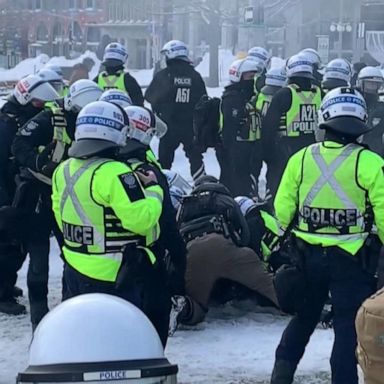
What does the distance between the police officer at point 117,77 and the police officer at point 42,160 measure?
4.66m

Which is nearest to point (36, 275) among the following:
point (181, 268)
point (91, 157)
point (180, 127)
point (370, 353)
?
point (181, 268)

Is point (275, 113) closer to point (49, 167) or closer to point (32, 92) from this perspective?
point (32, 92)

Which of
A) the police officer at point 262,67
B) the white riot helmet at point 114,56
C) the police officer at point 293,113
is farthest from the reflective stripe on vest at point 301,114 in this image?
the white riot helmet at point 114,56

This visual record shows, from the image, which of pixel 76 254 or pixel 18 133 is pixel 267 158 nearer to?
pixel 18 133

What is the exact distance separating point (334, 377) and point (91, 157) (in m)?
1.80

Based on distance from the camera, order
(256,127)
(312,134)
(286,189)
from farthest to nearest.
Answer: (256,127) → (312,134) → (286,189)

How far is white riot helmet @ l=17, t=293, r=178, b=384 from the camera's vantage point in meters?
3.80

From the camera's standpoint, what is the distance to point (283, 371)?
638cm

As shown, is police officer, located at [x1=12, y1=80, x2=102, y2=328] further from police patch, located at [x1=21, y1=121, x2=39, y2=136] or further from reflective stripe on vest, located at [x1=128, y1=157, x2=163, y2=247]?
reflective stripe on vest, located at [x1=128, y1=157, x2=163, y2=247]

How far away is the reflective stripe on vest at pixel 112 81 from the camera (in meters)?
12.2

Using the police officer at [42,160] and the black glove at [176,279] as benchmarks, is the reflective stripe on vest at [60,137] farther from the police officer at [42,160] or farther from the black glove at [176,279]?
the black glove at [176,279]

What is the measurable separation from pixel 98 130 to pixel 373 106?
6.22 meters

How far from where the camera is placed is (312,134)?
10719mm

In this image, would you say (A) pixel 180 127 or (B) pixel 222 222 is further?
(A) pixel 180 127
